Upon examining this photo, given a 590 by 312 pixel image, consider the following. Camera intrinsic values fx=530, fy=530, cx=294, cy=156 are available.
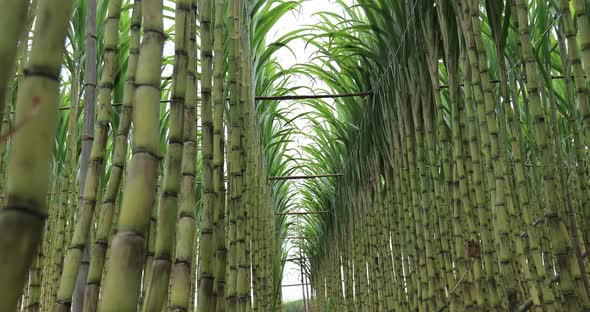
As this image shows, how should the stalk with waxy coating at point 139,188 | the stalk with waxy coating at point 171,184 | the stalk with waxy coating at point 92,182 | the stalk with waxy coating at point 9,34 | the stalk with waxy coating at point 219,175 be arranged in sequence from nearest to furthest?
the stalk with waxy coating at point 9,34, the stalk with waxy coating at point 139,188, the stalk with waxy coating at point 171,184, the stalk with waxy coating at point 92,182, the stalk with waxy coating at point 219,175

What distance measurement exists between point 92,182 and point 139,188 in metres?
0.55

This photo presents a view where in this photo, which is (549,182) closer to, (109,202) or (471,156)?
(471,156)

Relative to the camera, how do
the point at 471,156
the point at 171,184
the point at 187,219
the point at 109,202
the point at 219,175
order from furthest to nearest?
the point at 471,156 → the point at 219,175 → the point at 109,202 → the point at 187,219 → the point at 171,184

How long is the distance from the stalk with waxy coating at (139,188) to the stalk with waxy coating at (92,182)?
0.50 metres

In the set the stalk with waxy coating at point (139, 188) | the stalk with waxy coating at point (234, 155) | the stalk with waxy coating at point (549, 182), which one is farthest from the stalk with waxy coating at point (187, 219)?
the stalk with waxy coating at point (549, 182)

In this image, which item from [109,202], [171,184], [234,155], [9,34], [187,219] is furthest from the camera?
[234,155]

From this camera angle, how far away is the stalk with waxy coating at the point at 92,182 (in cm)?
95

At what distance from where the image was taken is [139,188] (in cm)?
51

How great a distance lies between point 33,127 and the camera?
364 mm

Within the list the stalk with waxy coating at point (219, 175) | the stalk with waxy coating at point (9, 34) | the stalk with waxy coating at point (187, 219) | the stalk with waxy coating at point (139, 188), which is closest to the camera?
the stalk with waxy coating at point (9, 34)

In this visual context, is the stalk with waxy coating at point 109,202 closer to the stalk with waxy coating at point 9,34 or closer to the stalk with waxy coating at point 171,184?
the stalk with waxy coating at point 171,184

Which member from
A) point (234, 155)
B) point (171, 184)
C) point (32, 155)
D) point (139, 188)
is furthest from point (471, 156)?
point (32, 155)

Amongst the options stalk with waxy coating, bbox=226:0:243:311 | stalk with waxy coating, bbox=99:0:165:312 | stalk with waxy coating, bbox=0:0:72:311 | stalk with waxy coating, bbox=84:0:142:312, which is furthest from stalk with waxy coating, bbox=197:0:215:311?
stalk with waxy coating, bbox=0:0:72:311

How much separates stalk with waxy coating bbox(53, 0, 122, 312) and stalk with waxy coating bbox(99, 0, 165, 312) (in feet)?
1.63
